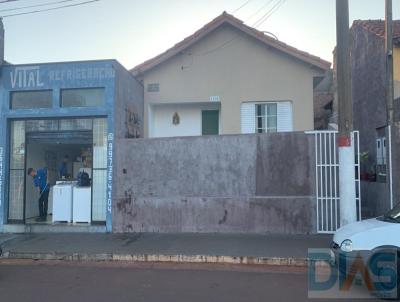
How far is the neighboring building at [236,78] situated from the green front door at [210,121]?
15.2 inches

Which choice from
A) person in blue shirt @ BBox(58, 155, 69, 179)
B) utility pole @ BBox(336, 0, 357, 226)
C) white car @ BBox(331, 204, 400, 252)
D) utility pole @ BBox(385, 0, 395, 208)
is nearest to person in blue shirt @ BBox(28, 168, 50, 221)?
person in blue shirt @ BBox(58, 155, 69, 179)

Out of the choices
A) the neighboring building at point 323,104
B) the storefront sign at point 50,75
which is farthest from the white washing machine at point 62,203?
the neighboring building at point 323,104

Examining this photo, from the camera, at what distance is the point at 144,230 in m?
11.0

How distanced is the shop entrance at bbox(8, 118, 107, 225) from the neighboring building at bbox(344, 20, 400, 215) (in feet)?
26.5

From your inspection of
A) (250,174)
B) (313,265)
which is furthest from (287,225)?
(313,265)

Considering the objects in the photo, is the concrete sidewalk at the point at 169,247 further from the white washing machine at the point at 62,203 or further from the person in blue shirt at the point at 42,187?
the person in blue shirt at the point at 42,187

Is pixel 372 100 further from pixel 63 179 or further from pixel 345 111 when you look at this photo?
pixel 63 179

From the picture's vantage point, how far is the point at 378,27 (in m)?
13.7

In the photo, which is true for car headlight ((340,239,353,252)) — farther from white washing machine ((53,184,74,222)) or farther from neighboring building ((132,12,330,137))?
white washing machine ((53,184,74,222))

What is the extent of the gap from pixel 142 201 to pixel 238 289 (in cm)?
523

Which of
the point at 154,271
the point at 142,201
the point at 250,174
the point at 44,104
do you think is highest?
the point at 44,104

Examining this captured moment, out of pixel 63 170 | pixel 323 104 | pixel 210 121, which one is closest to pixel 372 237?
pixel 210 121

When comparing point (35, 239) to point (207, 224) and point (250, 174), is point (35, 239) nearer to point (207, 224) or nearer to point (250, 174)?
point (207, 224)

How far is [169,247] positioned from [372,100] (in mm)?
9197
